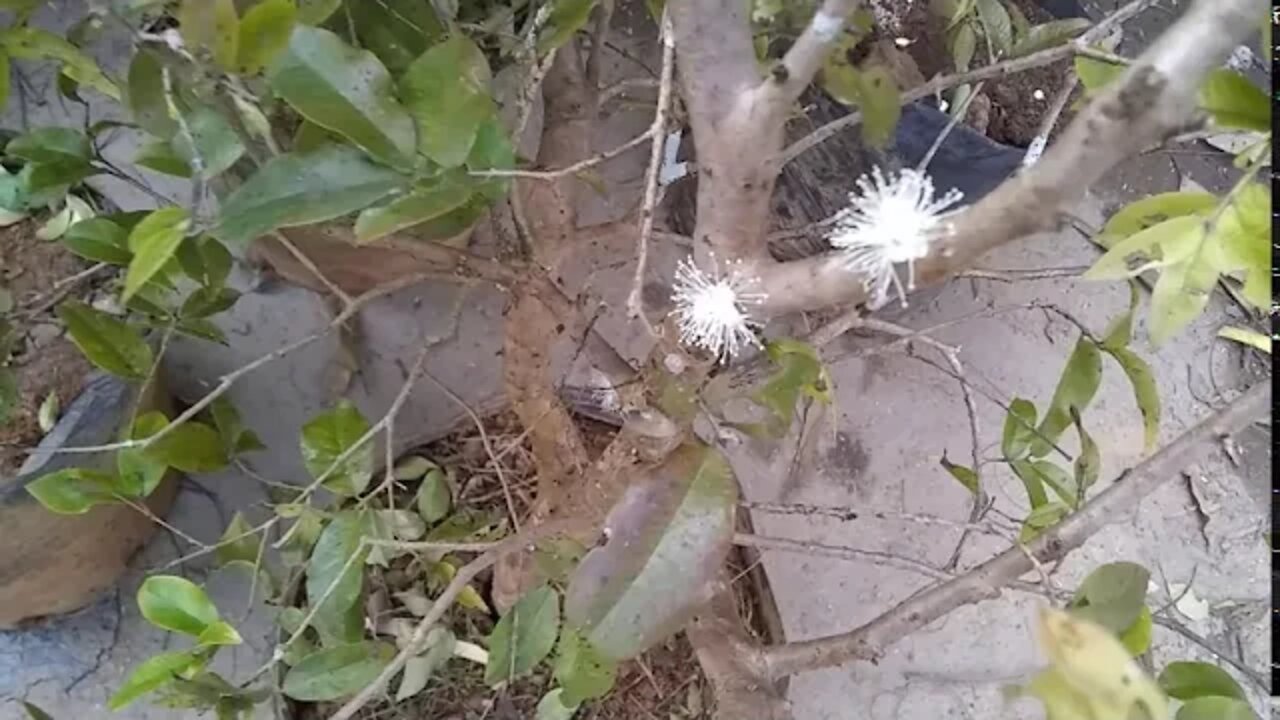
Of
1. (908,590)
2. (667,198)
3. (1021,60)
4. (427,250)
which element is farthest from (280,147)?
(908,590)

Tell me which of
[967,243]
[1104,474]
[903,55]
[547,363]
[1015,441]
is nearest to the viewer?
[967,243]

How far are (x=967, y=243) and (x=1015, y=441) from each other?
1.07 ft

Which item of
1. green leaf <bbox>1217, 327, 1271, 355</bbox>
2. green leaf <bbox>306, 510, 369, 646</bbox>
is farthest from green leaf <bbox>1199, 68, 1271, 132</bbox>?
green leaf <bbox>1217, 327, 1271, 355</bbox>

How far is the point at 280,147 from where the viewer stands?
61 centimetres

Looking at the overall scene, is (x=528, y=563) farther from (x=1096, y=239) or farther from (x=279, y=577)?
(x=1096, y=239)

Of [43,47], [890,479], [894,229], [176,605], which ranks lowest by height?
[890,479]

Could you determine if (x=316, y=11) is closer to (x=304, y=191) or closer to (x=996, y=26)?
(x=304, y=191)

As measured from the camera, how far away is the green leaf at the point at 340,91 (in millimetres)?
462

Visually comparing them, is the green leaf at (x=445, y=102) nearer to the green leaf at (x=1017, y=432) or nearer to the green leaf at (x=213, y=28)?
the green leaf at (x=213, y=28)

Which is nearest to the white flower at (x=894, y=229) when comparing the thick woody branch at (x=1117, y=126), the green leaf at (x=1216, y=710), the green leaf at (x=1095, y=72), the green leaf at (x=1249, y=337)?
the thick woody branch at (x=1117, y=126)

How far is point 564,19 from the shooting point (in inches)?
→ 22.3

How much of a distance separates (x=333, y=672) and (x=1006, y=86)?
83cm

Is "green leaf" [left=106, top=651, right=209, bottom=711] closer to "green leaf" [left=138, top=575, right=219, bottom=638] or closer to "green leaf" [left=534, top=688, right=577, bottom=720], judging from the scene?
"green leaf" [left=138, top=575, right=219, bottom=638]

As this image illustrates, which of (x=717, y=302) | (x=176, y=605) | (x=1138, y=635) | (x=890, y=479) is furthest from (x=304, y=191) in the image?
(x=890, y=479)
